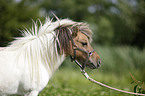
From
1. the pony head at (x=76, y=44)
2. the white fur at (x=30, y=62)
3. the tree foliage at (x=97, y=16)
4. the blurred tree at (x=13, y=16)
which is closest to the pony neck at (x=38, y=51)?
the white fur at (x=30, y=62)

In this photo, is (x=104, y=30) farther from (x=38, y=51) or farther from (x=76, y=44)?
(x=38, y=51)

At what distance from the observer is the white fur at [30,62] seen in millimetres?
2584

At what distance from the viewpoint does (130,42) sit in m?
24.7

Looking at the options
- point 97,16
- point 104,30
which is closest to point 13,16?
point 104,30

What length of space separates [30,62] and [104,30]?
27595 mm

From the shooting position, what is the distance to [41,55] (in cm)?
286

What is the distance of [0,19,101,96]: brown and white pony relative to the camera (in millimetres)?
2605

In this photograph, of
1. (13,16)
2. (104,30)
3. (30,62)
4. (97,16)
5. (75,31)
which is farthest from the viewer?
(97,16)

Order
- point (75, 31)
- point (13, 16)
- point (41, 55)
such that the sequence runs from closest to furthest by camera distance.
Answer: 1. point (41, 55)
2. point (75, 31)
3. point (13, 16)

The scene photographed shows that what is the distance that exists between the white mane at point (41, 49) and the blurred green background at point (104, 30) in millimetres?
236

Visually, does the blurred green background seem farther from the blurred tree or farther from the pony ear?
the pony ear

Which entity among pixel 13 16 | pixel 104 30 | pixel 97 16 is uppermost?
pixel 97 16

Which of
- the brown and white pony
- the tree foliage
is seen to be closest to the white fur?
the brown and white pony

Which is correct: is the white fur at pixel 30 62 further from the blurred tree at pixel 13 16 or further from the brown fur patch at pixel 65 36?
the blurred tree at pixel 13 16
